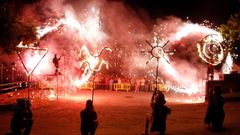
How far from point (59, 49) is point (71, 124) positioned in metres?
20.8

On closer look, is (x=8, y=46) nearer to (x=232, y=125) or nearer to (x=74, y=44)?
(x=232, y=125)

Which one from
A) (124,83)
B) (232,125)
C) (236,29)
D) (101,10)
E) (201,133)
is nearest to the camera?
(201,133)

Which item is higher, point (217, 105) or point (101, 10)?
point (101, 10)

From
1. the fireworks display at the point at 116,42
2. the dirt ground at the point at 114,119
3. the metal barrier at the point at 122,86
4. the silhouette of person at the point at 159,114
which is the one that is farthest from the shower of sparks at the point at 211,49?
the metal barrier at the point at 122,86

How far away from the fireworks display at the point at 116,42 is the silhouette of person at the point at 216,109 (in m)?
16.5

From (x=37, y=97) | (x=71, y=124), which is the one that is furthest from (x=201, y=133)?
(x=37, y=97)

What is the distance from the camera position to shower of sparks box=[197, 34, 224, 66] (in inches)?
1006

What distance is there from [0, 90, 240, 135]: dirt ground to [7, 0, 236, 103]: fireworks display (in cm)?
817

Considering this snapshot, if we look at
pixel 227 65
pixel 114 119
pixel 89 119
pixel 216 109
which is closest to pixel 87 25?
pixel 227 65

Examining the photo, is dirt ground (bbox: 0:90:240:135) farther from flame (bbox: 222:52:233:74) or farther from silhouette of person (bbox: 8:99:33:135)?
flame (bbox: 222:52:233:74)

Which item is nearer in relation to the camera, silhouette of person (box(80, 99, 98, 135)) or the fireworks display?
silhouette of person (box(80, 99, 98, 135))

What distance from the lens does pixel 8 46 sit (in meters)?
23.2

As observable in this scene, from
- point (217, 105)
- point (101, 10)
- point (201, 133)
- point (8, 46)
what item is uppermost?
point (101, 10)

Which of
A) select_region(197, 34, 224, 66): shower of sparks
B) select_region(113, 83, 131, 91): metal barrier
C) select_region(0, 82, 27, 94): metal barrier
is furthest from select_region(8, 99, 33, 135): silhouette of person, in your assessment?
select_region(113, 83, 131, 91): metal barrier
